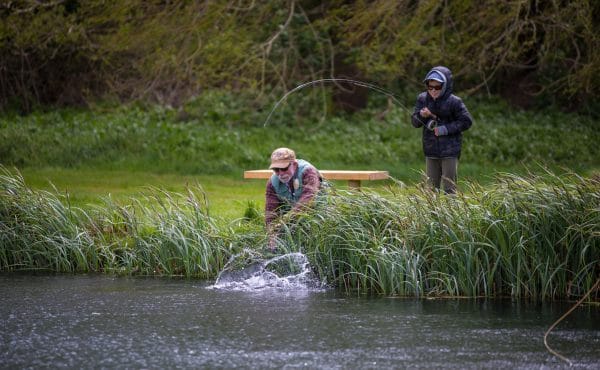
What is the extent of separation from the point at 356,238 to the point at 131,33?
9952 millimetres

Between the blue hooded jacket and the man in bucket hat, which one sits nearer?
the man in bucket hat

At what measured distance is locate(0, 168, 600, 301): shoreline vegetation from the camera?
29.8ft

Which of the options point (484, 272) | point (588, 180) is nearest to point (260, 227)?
point (484, 272)

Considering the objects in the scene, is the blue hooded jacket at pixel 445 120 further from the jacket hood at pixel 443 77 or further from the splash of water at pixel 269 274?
the splash of water at pixel 269 274

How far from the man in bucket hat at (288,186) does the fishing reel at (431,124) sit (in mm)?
1379

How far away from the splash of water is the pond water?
0.10m

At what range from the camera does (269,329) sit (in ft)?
26.0

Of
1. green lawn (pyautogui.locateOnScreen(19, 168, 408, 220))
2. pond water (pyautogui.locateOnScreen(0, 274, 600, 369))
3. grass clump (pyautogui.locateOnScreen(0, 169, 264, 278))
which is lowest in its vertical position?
pond water (pyautogui.locateOnScreen(0, 274, 600, 369))

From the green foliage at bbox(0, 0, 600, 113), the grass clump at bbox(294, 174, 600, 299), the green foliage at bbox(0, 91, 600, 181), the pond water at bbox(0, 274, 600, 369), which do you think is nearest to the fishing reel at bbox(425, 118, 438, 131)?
the grass clump at bbox(294, 174, 600, 299)

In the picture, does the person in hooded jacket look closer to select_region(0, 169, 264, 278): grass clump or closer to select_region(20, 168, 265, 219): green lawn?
select_region(0, 169, 264, 278): grass clump

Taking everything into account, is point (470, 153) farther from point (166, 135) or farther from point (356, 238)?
point (356, 238)

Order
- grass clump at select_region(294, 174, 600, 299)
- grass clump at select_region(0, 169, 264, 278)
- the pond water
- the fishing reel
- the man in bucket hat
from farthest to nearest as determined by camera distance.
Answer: the fishing reel < grass clump at select_region(0, 169, 264, 278) < the man in bucket hat < grass clump at select_region(294, 174, 600, 299) < the pond water

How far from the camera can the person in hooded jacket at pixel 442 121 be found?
10.8m

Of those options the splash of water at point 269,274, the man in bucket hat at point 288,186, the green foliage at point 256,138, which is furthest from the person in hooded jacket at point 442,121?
the green foliage at point 256,138
